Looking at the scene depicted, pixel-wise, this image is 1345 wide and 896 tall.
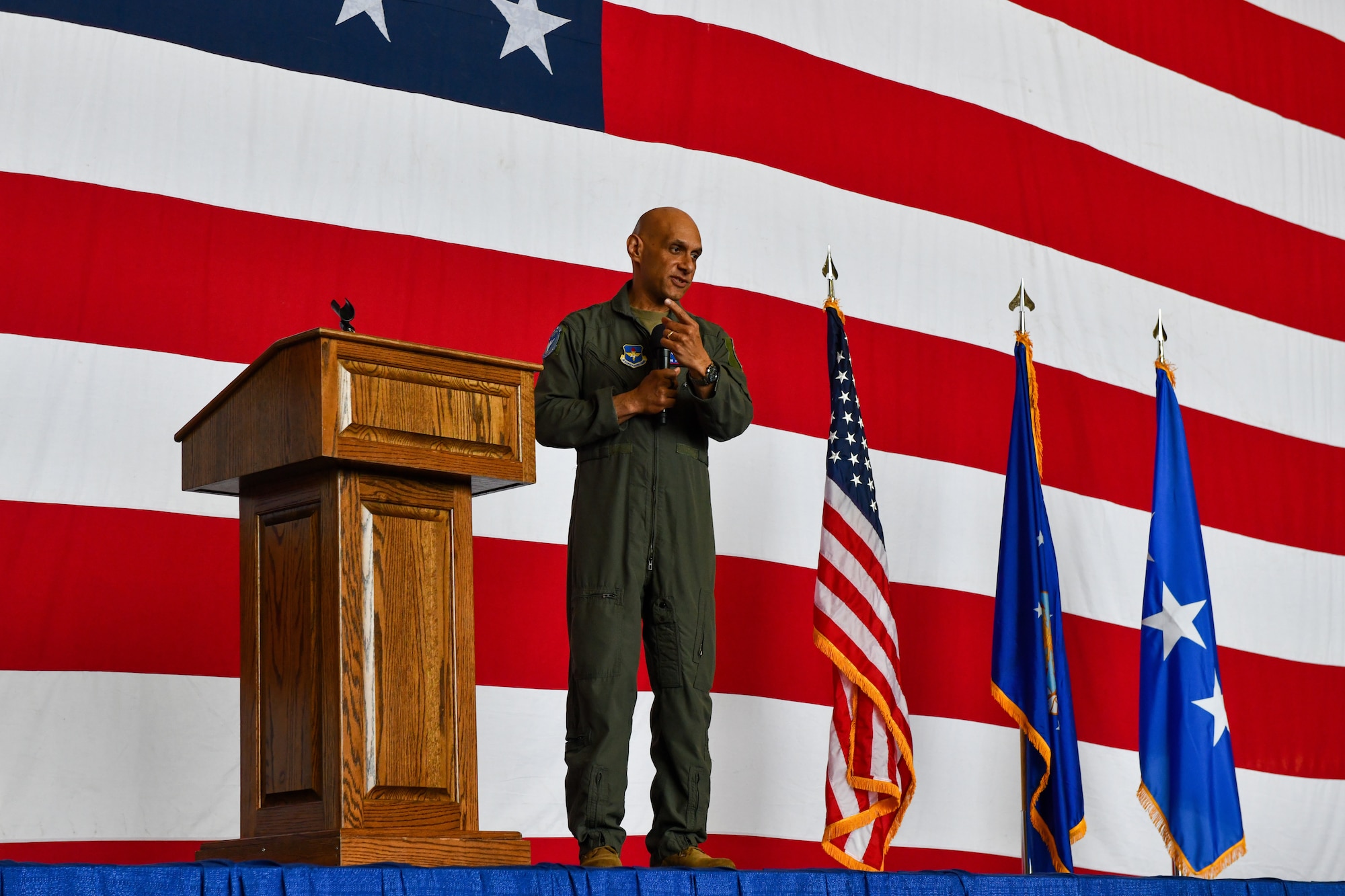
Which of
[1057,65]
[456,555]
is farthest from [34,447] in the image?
[1057,65]

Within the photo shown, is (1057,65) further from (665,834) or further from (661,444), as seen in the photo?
(665,834)

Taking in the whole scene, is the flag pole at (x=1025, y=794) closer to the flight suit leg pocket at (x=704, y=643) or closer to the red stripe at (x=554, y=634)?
the red stripe at (x=554, y=634)

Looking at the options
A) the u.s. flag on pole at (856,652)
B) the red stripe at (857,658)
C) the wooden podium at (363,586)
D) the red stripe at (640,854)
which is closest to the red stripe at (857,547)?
the u.s. flag on pole at (856,652)

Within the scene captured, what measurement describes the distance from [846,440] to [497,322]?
2.61 ft

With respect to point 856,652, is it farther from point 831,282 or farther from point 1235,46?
point 1235,46

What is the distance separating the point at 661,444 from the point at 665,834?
23.9 inches

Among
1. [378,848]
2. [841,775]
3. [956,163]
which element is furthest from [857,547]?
[378,848]

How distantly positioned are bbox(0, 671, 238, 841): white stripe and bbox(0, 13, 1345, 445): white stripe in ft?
3.17

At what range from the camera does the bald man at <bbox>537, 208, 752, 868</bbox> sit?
7.68 ft

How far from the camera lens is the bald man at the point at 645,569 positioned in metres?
2.34

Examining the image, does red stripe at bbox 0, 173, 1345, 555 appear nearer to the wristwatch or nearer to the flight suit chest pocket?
the flight suit chest pocket

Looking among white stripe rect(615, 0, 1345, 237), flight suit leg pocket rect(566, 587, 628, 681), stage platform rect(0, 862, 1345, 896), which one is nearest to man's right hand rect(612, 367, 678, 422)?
flight suit leg pocket rect(566, 587, 628, 681)

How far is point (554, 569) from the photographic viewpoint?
3299mm

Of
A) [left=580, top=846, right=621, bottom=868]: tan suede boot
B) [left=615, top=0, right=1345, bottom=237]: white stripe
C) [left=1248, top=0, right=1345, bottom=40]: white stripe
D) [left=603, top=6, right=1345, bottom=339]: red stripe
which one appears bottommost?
[left=580, top=846, right=621, bottom=868]: tan suede boot
